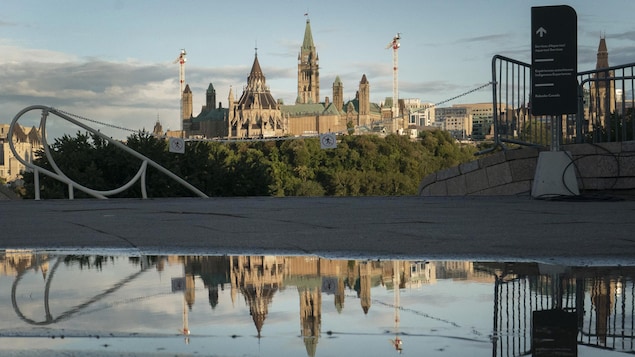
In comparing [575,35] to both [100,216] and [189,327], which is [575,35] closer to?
[100,216]

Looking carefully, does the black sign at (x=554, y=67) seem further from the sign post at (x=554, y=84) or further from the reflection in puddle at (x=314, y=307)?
the reflection in puddle at (x=314, y=307)

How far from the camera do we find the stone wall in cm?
1334

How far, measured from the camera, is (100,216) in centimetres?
994

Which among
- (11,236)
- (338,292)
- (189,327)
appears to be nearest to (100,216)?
(11,236)

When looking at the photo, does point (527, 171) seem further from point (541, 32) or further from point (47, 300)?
point (47, 300)

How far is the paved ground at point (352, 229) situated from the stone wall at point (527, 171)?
5.05 feet

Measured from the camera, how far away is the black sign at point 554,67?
12594 mm

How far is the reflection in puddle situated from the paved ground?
2.70 feet

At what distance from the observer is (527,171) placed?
46.6 feet

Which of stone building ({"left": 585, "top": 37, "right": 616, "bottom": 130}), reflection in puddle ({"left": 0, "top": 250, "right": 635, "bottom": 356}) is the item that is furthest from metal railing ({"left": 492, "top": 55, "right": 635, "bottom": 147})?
reflection in puddle ({"left": 0, "top": 250, "right": 635, "bottom": 356})

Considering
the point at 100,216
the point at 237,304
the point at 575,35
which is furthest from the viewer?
the point at 575,35

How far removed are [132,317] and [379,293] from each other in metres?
1.10

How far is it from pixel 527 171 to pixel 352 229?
6.85m

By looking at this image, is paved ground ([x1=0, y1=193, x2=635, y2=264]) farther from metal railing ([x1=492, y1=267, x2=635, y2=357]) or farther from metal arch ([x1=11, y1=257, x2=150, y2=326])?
metal arch ([x1=11, y1=257, x2=150, y2=326])
